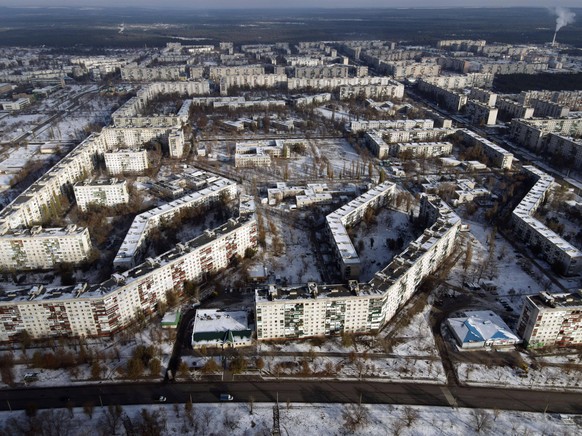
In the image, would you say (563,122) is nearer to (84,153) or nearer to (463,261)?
(463,261)

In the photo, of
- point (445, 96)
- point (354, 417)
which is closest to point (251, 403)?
point (354, 417)

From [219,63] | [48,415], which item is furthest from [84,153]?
[219,63]

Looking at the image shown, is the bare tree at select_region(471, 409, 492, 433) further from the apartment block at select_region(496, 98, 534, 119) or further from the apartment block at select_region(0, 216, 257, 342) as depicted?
the apartment block at select_region(496, 98, 534, 119)

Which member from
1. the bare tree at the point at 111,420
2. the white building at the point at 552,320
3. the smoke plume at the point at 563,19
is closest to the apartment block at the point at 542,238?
the white building at the point at 552,320

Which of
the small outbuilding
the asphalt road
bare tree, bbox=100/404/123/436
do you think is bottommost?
the asphalt road

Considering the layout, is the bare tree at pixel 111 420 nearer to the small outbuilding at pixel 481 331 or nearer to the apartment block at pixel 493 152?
the small outbuilding at pixel 481 331

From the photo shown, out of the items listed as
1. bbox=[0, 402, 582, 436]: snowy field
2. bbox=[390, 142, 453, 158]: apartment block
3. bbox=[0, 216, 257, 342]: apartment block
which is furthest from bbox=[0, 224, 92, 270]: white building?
bbox=[390, 142, 453, 158]: apartment block
